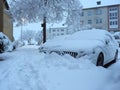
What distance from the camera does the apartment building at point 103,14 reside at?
68.6 m

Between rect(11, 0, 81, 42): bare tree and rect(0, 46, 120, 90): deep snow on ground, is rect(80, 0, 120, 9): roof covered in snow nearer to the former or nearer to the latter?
rect(11, 0, 81, 42): bare tree

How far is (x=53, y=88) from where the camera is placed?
462 cm

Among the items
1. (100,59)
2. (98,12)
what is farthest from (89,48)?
(98,12)

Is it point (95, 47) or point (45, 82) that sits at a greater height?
point (95, 47)

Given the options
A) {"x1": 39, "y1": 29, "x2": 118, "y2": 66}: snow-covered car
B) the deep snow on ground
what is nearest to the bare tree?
{"x1": 39, "y1": 29, "x2": 118, "y2": 66}: snow-covered car

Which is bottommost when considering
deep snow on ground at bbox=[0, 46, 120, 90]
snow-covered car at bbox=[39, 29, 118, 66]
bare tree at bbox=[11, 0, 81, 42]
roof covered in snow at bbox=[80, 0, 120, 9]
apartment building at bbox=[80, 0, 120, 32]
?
deep snow on ground at bbox=[0, 46, 120, 90]

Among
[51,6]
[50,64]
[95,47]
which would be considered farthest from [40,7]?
[50,64]

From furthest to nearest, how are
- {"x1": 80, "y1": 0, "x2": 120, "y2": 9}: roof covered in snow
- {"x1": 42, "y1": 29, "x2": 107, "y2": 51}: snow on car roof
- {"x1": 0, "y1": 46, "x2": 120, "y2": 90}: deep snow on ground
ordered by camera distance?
{"x1": 80, "y1": 0, "x2": 120, "y2": 9}: roof covered in snow
{"x1": 42, "y1": 29, "x2": 107, "y2": 51}: snow on car roof
{"x1": 0, "y1": 46, "x2": 120, "y2": 90}: deep snow on ground

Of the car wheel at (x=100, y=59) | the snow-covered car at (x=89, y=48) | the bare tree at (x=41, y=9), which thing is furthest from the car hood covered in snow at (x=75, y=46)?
the bare tree at (x=41, y=9)

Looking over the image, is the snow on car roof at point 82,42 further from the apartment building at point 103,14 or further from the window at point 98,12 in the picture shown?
the window at point 98,12

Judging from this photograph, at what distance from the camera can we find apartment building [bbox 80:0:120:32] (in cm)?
6856

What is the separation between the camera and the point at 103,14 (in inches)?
2790

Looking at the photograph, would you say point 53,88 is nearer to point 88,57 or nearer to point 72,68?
point 72,68

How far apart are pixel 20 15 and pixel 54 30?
8121cm
